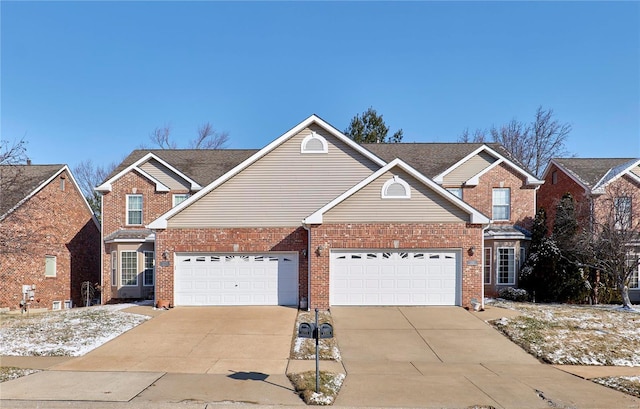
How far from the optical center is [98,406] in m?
7.06

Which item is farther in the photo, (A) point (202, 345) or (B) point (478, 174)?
(B) point (478, 174)

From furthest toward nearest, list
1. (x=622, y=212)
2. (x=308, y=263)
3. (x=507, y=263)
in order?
1. (x=507, y=263)
2. (x=622, y=212)
3. (x=308, y=263)

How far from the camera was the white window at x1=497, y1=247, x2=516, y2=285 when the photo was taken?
66.7 feet

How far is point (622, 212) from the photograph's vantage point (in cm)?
1822

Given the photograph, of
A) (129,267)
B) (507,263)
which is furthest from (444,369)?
(129,267)

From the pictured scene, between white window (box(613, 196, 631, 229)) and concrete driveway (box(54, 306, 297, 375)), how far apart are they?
46.3ft

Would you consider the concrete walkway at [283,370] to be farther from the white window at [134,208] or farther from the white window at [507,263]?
the white window at [134,208]

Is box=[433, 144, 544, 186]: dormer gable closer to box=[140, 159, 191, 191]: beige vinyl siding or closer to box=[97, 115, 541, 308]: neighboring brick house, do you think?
box=[97, 115, 541, 308]: neighboring brick house

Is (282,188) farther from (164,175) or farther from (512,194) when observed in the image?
(512,194)

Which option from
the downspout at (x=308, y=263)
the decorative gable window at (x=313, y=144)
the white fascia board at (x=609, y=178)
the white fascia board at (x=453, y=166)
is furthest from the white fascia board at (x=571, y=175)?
the downspout at (x=308, y=263)

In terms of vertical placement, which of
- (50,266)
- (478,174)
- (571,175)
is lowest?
(50,266)

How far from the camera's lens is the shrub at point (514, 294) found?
739 inches

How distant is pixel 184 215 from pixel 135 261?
547 centimetres

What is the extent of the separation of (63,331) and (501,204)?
1942 cm
